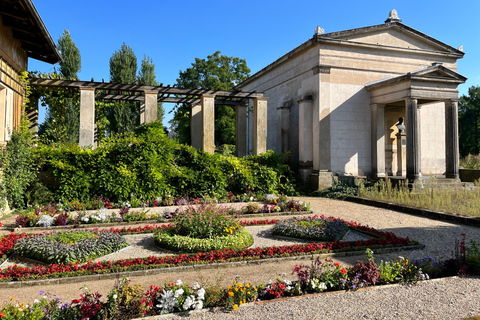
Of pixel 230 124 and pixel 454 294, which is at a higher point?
pixel 230 124

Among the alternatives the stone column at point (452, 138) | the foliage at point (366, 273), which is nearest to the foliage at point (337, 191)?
the stone column at point (452, 138)

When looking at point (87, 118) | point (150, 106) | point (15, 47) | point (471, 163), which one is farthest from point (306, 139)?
point (15, 47)

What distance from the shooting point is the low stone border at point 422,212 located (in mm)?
9709

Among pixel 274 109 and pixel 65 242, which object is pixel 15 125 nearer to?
pixel 65 242

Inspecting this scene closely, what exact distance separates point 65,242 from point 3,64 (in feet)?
26.4

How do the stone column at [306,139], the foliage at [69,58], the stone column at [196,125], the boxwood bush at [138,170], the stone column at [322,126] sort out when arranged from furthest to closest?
the foliage at [69,58], the stone column at [196,125], the stone column at [306,139], the stone column at [322,126], the boxwood bush at [138,170]

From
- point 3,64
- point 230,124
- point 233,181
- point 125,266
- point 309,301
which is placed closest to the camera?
point 309,301

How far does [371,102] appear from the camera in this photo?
17.3 metres

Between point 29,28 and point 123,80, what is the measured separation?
18077mm

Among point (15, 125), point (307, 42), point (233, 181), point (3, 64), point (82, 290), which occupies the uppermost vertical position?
point (307, 42)

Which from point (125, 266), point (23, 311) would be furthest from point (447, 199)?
point (23, 311)

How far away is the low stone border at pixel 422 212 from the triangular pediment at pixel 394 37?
839cm

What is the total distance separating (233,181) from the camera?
15.0 metres

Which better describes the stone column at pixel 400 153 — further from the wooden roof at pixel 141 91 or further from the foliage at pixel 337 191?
the wooden roof at pixel 141 91
